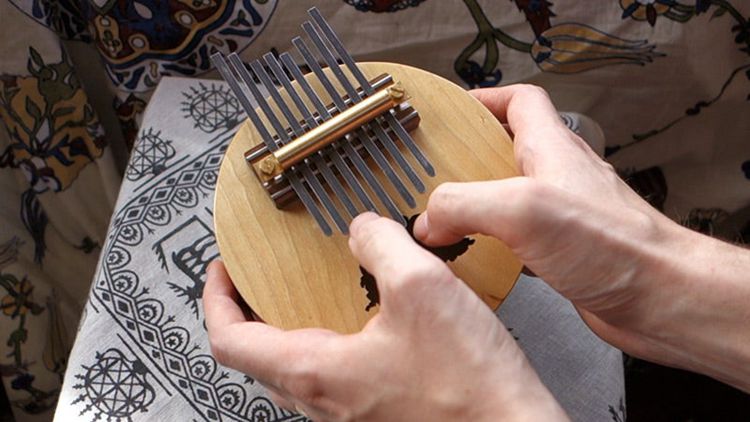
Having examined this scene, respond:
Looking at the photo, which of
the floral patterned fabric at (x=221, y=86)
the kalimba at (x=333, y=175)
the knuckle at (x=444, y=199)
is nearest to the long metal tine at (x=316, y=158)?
the kalimba at (x=333, y=175)

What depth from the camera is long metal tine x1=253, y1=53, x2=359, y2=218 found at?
0.67 metres

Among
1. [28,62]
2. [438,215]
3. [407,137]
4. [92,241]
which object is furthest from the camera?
[92,241]

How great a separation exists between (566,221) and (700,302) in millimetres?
150

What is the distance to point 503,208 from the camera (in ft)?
1.83

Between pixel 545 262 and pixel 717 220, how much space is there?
801 millimetres

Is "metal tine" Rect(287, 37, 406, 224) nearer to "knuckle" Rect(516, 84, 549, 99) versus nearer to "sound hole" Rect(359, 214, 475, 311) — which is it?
"sound hole" Rect(359, 214, 475, 311)

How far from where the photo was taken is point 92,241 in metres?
1.21

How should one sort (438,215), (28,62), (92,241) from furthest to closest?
(92,241)
(28,62)
(438,215)

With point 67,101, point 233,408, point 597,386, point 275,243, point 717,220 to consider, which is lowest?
point 717,220

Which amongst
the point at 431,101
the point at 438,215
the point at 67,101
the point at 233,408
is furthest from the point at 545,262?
the point at 67,101

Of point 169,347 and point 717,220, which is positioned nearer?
point 169,347

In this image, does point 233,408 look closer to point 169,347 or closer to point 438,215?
point 169,347

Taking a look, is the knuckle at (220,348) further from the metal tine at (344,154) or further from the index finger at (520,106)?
the index finger at (520,106)

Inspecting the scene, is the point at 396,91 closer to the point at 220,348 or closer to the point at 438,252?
the point at 438,252
